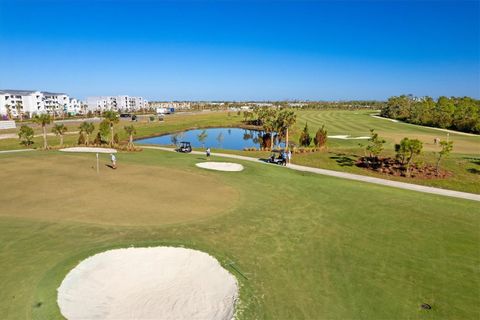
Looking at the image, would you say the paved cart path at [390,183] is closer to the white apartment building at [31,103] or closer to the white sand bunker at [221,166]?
the white sand bunker at [221,166]

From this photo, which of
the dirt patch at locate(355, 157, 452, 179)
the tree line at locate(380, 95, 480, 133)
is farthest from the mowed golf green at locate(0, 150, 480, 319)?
the tree line at locate(380, 95, 480, 133)

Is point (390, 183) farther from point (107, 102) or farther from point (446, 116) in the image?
point (107, 102)

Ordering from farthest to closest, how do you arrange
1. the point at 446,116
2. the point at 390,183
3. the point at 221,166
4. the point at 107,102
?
the point at 107,102, the point at 446,116, the point at 221,166, the point at 390,183

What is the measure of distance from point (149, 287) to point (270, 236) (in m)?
6.77

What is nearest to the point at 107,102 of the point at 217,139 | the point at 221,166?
the point at 217,139

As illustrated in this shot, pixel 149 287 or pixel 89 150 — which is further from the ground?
pixel 89 150

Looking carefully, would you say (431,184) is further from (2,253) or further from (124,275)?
(2,253)

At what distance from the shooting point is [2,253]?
13.6 m

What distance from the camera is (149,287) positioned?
38.1ft

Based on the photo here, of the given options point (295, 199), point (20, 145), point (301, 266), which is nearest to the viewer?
point (301, 266)

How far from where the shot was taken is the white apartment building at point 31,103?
125312 mm

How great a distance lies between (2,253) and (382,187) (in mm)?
25934

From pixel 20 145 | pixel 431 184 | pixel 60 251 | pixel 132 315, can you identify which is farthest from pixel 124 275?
pixel 20 145

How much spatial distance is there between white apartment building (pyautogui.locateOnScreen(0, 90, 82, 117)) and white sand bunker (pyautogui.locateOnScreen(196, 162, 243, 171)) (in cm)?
11541
